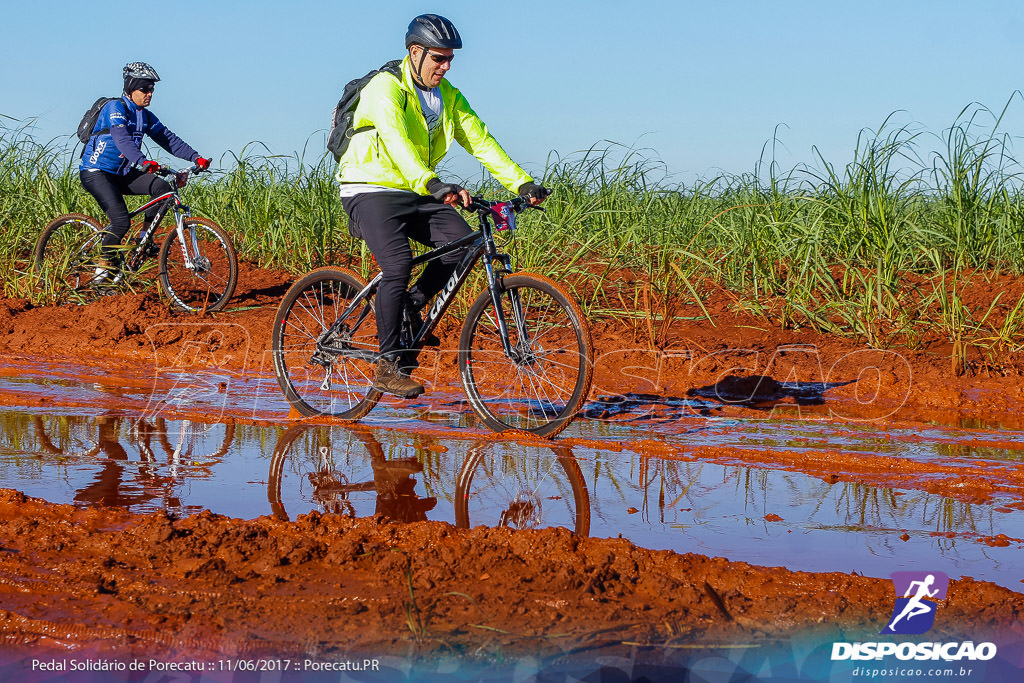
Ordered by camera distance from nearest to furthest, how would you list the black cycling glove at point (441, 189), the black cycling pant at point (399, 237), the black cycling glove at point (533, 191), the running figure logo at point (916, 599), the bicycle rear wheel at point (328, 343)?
the running figure logo at point (916, 599) < the black cycling glove at point (441, 189) < the black cycling glove at point (533, 191) < the black cycling pant at point (399, 237) < the bicycle rear wheel at point (328, 343)

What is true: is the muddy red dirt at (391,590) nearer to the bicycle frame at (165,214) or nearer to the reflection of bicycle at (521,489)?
the reflection of bicycle at (521,489)

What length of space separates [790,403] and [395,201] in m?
2.90

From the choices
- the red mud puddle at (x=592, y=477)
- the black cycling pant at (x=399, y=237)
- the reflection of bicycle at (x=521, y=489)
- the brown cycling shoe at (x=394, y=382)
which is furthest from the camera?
the brown cycling shoe at (x=394, y=382)

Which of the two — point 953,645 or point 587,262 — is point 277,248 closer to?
point 587,262

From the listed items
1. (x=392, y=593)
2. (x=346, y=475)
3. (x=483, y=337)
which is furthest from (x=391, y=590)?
(x=483, y=337)

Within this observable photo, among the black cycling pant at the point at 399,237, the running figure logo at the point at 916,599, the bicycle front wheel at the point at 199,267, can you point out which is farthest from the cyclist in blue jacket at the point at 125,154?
the running figure logo at the point at 916,599

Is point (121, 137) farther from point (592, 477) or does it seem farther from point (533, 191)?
point (592, 477)

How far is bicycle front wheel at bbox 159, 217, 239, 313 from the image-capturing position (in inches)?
374

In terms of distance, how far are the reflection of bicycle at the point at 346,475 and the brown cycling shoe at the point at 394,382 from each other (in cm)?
26

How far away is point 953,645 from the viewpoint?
8.88ft

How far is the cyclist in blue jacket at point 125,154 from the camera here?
9.29 meters

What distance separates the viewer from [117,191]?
382 inches

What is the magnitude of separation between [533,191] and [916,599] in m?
3.00

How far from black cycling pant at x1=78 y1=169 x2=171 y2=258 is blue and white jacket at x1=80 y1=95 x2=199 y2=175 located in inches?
4.1
